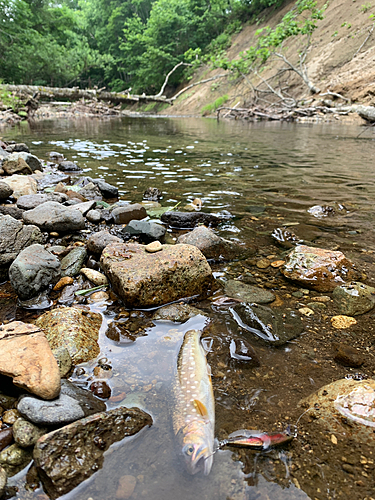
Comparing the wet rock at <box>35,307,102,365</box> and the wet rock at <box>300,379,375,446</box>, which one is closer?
the wet rock at <box>300,379,375,446</box>

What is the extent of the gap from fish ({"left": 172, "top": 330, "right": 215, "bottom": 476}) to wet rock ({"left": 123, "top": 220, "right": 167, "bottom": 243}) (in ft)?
5.75

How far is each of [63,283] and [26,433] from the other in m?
1.57

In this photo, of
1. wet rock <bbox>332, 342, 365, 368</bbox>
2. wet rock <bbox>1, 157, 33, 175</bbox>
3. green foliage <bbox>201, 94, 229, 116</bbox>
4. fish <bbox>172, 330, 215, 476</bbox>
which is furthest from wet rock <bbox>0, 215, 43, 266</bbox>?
green foliage <bbox>201, 94, 229, 116</bbox>

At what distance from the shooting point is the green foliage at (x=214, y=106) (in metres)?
28.9

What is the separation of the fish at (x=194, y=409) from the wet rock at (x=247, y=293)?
71 cm

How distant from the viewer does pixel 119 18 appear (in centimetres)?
5081

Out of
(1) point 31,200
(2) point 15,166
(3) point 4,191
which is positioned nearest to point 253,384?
(1) point 31,200

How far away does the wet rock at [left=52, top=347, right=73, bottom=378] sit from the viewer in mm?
1795

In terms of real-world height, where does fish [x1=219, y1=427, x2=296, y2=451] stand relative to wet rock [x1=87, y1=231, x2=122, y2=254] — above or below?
below

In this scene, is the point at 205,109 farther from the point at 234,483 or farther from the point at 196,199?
the point at 234,483

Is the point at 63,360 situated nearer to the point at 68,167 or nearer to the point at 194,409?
the point at 194,409

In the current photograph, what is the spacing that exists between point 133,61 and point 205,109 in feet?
78.1

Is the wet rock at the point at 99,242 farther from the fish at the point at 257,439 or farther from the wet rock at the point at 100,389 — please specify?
the fish at the point at 257,439

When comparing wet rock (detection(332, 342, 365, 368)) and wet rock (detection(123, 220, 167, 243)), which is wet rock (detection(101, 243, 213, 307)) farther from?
wet rock (detection(332, 342, 365, 368))
